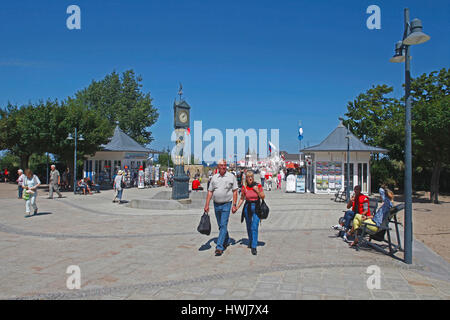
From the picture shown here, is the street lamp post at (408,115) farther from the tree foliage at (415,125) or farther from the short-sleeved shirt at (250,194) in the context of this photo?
the tree foliage at (415,125)

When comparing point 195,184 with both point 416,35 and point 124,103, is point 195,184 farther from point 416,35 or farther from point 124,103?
point 124,103

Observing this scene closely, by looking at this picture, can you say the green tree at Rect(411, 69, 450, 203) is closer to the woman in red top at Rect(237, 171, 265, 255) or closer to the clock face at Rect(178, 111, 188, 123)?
the clock face at Rect(178, 111, 188, 123)

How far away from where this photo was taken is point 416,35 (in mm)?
5656

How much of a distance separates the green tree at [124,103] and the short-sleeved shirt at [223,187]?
136 ft

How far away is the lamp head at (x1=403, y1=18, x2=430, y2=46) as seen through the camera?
18.5 feet

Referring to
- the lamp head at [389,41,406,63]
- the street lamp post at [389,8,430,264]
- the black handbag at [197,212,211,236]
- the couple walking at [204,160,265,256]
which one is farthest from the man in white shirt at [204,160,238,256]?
the lamp head at [389,41,406,63]

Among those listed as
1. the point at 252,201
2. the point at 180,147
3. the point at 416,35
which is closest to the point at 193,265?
the point at 252,201

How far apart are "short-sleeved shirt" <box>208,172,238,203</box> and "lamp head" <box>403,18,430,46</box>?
3.80 m

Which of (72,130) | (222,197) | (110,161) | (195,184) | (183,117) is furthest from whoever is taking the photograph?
(110,161)

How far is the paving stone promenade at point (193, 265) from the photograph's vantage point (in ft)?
15.4

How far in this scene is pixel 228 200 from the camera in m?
6.66

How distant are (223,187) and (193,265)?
1517 mm
